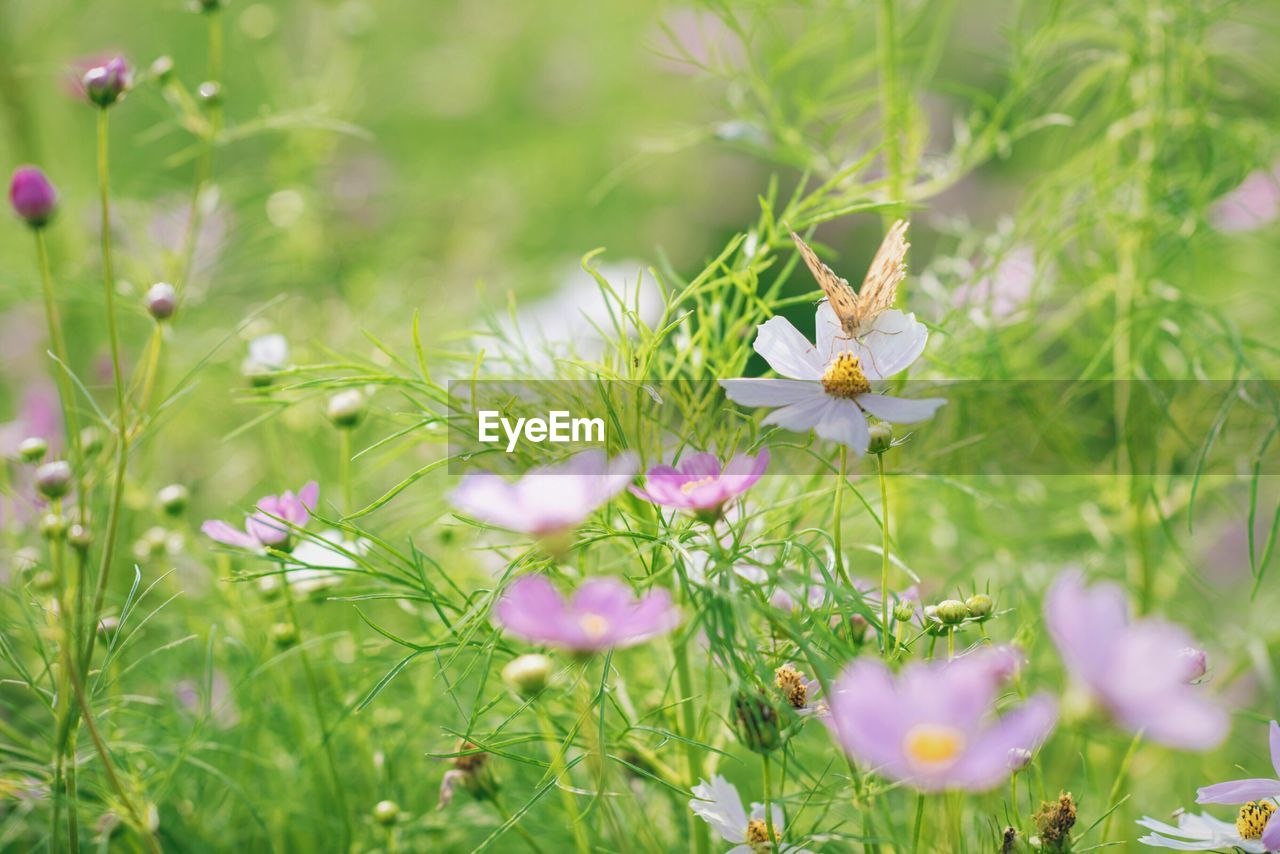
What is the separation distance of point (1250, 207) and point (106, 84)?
3.57 feet

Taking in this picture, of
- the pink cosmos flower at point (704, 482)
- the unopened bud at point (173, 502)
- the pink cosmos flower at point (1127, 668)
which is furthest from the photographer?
the unopened bud at point (173, 502)

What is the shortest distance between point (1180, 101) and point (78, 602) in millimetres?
766

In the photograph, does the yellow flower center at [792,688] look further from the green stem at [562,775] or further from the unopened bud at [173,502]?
the unopened bud at [173,502]

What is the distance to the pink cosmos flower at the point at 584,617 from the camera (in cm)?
31

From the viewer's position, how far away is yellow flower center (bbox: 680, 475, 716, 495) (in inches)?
15.6

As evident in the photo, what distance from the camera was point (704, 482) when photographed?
406 millimetres

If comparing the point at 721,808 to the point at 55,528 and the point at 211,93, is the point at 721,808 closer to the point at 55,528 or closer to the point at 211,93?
the point at 55,528

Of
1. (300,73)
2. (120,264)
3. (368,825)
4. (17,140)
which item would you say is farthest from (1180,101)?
(300,73)

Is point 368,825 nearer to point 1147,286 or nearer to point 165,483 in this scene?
point 165,483

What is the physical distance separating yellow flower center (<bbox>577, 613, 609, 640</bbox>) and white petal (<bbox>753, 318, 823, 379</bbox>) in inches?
5.7

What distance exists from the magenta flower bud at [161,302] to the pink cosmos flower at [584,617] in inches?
11.4

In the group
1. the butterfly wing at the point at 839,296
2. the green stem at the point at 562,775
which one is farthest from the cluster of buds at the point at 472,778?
the butterfly wing at the point at 839,296

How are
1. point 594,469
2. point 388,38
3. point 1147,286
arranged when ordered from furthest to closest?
point 388,38 → point 1147,286 → point 594,469

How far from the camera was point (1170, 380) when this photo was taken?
74 centimetres
